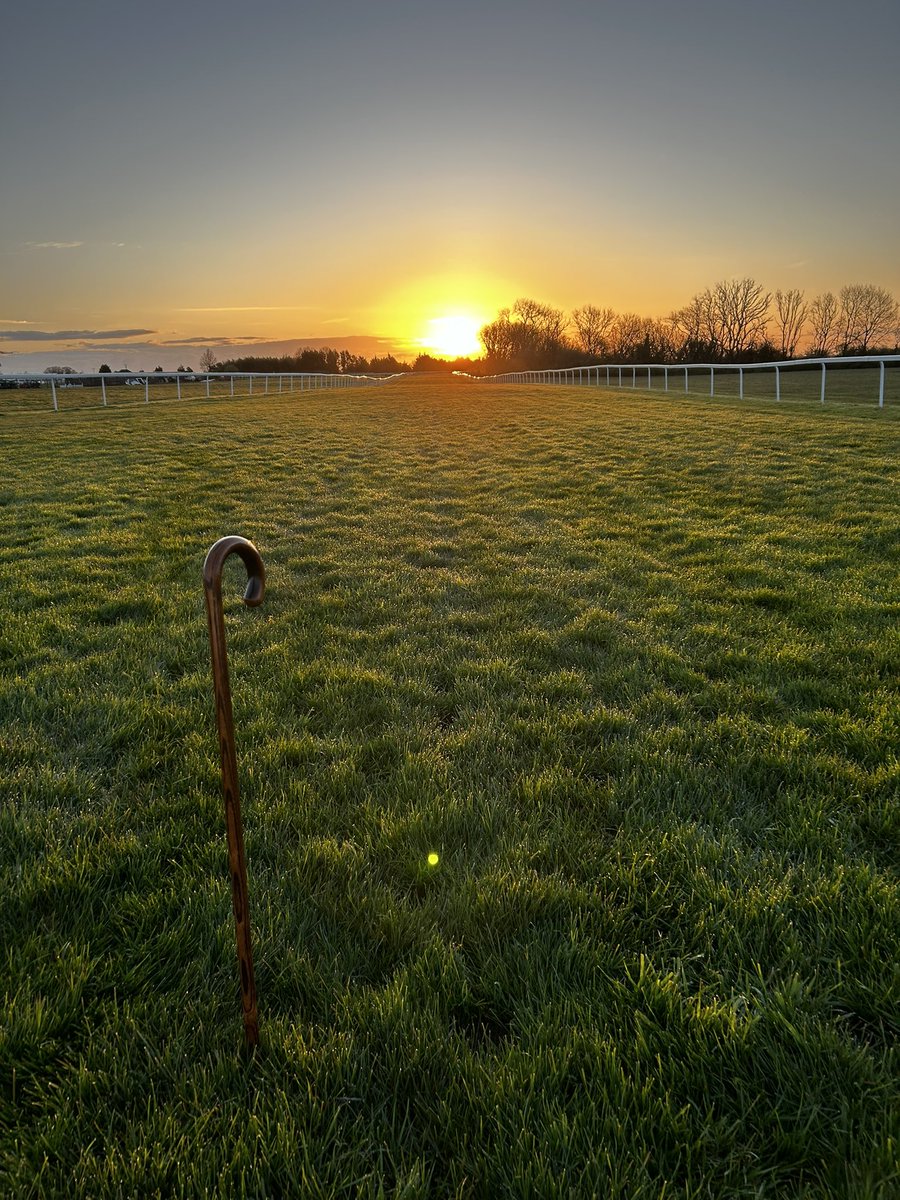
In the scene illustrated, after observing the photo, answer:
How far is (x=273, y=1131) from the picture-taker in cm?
147

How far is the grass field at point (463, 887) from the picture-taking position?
4.75 feet

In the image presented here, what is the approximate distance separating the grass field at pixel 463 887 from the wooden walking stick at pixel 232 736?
0.18m

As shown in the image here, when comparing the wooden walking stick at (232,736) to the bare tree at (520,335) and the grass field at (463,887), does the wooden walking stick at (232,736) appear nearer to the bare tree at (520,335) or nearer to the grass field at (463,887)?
the grass field at (463,887)

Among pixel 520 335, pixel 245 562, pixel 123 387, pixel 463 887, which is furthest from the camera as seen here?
pixel 520 335

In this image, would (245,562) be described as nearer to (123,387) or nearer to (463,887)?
(463,887)

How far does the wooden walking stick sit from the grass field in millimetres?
180

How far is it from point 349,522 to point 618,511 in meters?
3.44

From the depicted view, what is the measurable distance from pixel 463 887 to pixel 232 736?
3.53 feet

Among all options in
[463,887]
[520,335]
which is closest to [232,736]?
[463,887]

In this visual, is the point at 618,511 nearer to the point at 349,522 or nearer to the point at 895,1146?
the point at 349,522

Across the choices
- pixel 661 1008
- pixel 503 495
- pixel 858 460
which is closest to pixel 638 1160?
pixel 661 1008

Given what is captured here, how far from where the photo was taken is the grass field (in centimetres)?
145

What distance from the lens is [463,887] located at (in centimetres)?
216

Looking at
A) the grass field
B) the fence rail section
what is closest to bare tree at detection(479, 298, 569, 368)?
the fence rail section
